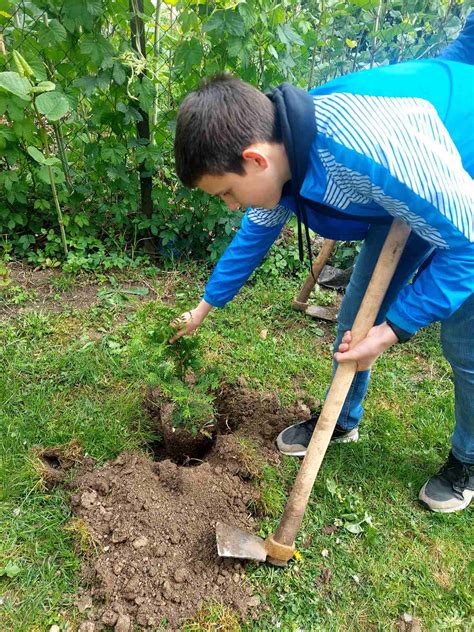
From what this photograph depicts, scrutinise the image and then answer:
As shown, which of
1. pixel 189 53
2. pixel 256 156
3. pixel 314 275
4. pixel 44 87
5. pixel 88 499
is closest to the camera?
pixel 256 156

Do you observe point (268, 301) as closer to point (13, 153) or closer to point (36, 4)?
point (13, 153)

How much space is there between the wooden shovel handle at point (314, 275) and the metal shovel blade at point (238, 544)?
1.73m

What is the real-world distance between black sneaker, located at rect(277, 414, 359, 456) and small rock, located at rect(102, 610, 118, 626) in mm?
1015

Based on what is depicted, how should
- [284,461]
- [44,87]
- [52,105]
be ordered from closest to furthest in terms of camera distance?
[284,461] < [44,87] < [52,105]

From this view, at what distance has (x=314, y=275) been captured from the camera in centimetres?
312

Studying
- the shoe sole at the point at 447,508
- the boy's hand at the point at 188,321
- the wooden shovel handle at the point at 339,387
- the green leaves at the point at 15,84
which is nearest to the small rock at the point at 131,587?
the wooden shovel handle at the point at 339,387

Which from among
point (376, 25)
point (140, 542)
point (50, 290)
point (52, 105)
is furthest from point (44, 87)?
point (376, 25)

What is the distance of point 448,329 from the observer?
189 cm

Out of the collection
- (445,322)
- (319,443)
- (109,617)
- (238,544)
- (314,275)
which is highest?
(445,322)

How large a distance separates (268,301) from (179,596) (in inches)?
81.9

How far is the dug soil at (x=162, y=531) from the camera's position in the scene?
5.64ft

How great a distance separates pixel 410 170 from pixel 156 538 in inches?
62.5

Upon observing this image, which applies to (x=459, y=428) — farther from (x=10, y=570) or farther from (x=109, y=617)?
(x=10, y=570)

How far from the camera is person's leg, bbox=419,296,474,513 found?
1.84 m
